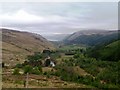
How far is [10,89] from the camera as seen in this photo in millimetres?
17656

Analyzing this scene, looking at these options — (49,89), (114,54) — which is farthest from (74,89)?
(114,54)

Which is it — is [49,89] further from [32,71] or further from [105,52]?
[105,52]

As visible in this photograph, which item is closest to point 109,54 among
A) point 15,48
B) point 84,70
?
point 84,70

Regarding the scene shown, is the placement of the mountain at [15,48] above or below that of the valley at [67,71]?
above

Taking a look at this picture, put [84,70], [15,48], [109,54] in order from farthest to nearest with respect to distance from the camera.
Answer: [15,48] → [109,54] → [84,70]

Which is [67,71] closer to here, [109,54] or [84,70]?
[84,70]

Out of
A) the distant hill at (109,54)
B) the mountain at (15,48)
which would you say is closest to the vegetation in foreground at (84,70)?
the distant hill at (109,54)

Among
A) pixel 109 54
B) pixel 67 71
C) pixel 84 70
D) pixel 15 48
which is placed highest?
pixel 15 48

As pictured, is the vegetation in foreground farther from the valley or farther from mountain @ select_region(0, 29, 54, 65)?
mountain @ select_region(0, 29, 54, 65)


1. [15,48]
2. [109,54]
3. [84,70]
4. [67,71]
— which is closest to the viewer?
[67,71]

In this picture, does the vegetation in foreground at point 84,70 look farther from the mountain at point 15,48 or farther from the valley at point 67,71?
A: the mountain at point 15,48

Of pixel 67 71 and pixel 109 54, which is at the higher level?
pixel 109 54

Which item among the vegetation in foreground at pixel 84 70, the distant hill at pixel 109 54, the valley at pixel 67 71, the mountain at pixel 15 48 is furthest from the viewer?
the mountain at pixel 15 48

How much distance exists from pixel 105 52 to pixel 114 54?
21.0 ft
